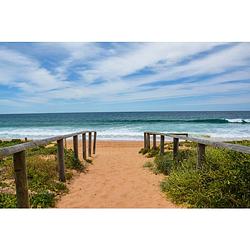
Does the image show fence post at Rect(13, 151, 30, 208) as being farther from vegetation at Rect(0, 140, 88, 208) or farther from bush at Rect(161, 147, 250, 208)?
bush at Rect(161, 147, 250, 208)

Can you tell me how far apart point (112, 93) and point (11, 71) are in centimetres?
2331

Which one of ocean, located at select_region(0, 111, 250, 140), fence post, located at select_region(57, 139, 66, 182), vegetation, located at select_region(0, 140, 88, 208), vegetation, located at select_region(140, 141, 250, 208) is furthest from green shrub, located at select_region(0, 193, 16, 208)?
ocean, located at select_region(0, 111, 250, 140)

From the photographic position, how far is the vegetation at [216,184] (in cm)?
459

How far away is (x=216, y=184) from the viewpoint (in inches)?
192

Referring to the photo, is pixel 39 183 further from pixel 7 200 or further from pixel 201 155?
pixel 201 155

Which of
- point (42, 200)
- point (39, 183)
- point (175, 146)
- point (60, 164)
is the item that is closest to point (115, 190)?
point (60, 164)

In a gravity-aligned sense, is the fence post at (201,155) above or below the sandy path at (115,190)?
above

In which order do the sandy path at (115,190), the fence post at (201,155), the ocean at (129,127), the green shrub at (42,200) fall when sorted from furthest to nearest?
the ocean at (129,127), the fence post at (201,155), the sandy path at (115,190), the green shrub at (42,200)

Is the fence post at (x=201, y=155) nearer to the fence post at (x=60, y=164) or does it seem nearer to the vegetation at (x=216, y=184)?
the vegetation at (x=216, y=184)

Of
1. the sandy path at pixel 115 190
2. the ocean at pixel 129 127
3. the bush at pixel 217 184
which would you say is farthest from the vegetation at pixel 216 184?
the ocean at pixel 129 127

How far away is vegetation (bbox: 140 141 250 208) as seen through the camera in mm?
4594

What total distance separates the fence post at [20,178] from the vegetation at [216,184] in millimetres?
2475

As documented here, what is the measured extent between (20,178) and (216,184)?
2928 millimetres
